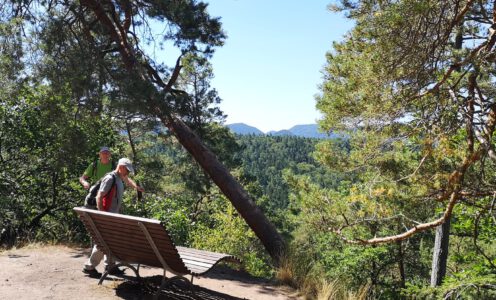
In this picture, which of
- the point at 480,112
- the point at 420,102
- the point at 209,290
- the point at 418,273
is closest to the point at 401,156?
the point at 420,102

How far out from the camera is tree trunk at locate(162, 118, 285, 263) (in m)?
7.41

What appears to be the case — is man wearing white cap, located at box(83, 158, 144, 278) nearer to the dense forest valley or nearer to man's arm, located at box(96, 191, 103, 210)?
man's arm, located at box(96, 191, 103, 210)

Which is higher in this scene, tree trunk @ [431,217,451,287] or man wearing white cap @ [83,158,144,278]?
man wearing white cap @ [83,158,144,278]

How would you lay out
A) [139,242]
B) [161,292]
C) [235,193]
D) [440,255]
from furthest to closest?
[440,255] → [235,193] → [161,292] → [139,242]

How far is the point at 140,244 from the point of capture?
389 cm

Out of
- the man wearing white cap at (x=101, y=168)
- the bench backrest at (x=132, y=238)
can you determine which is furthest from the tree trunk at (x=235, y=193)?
the bench backrest at (x=132, y=238)

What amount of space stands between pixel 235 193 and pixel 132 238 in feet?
12.9

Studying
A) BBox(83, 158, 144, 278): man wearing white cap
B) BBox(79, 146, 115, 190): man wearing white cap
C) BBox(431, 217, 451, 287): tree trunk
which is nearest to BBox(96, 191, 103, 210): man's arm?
BBox(83, 158, 144, 278): man wearing white cap

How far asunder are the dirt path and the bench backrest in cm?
39

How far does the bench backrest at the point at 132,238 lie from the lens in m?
3.61

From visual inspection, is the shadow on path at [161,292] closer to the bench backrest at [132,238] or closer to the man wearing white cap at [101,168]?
the bench backrest at [132,238]

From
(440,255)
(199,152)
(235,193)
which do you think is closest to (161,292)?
(235,193)

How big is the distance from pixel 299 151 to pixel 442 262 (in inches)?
4745

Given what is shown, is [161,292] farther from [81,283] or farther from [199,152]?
[199,152]
